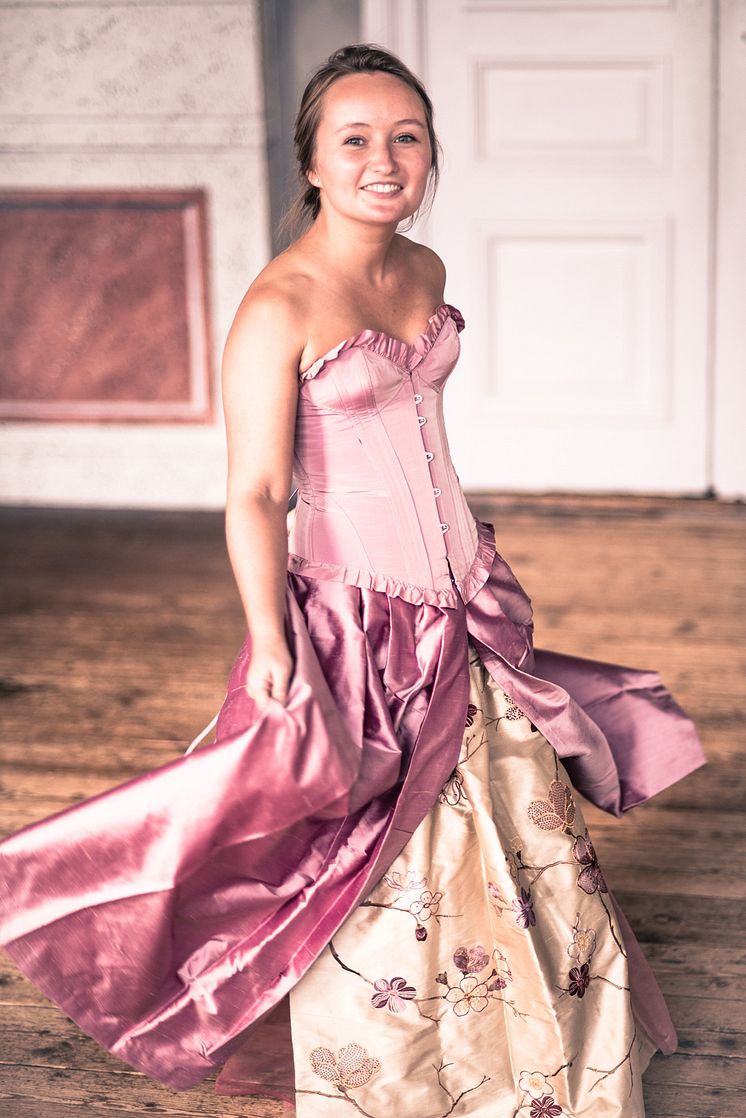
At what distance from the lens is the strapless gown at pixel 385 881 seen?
1384mm

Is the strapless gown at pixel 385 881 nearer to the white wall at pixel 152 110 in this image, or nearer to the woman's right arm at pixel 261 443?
the woman's right arm at pixel 261 443

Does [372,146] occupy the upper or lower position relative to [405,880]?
upper

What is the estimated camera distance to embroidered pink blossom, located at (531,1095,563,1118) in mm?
1463

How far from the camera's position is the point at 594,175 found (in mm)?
3863

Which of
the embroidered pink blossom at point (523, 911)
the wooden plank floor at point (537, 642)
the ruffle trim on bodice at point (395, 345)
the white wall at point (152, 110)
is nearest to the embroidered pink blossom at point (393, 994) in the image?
the embroidered pink blossom at point (523, 911)

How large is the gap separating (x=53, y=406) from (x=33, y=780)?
197cm

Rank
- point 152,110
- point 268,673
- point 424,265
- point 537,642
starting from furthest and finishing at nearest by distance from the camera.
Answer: point 152,110 → point 537,642 → point 424,265 → point 268,673

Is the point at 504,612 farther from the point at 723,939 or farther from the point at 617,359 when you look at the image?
the point at 617,359

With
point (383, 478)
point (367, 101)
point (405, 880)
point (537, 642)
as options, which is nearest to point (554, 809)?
point (405, 880)

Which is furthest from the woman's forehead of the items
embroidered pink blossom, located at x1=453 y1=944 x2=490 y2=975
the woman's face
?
embroidered pink blossom, located at x1=453 y1=944 x2=490 y2=975

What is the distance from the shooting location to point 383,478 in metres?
1.44

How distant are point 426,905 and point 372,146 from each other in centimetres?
80

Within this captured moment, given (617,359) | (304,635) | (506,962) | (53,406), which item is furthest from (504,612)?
Answer: (53,406)

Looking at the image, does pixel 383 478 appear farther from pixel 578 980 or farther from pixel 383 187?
pixel 578 980
